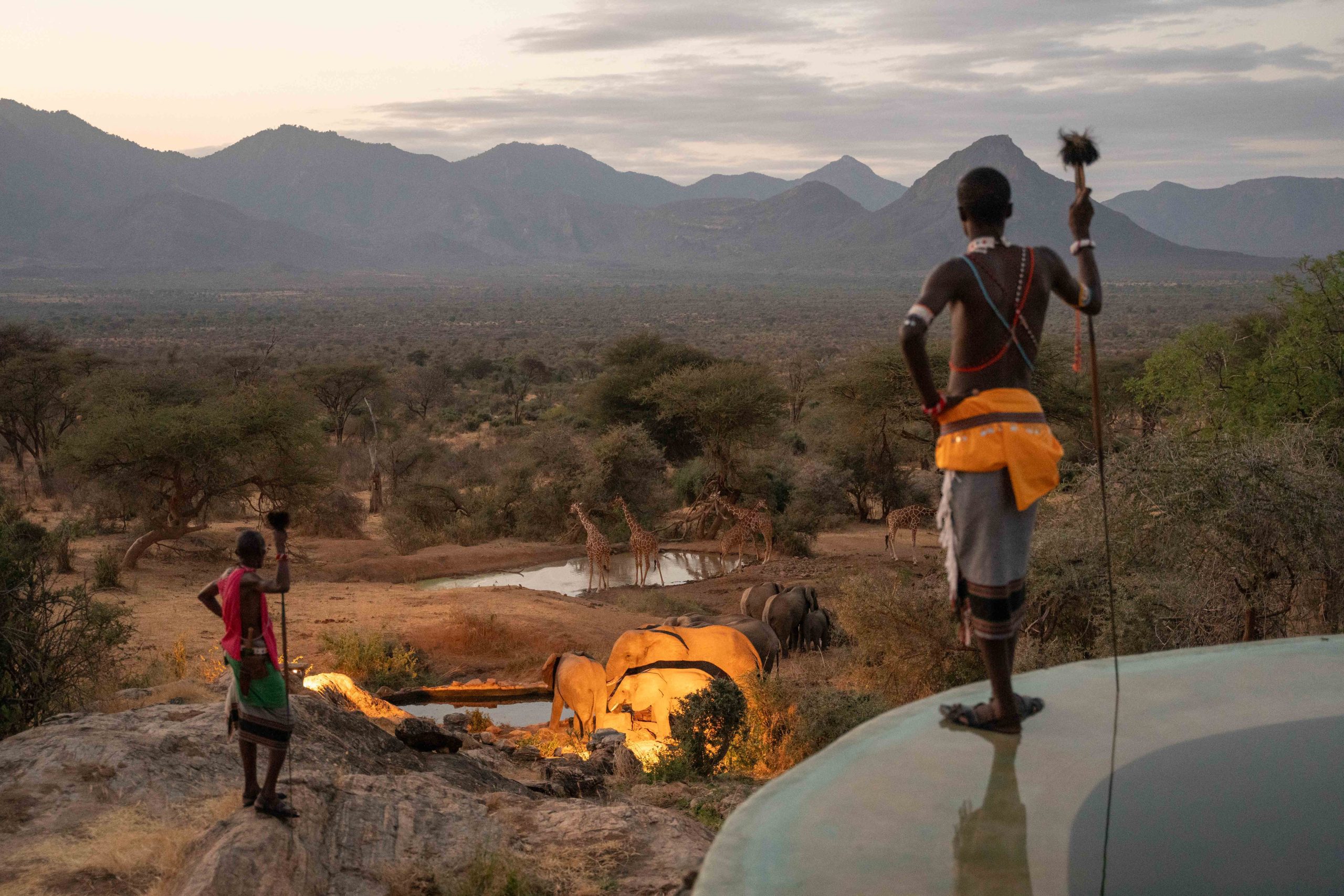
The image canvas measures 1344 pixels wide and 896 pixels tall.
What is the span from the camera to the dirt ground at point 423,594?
15828 millimetres

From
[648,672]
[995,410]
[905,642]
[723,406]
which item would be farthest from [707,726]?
[723,406]

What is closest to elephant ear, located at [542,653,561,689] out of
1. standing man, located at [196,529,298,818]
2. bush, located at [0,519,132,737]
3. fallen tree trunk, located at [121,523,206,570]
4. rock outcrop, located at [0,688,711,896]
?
rock outcrop, located at [0,688,711,896]

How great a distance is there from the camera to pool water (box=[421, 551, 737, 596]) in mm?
21719

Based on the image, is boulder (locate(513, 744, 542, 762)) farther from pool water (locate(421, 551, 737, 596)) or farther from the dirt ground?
pool water (locate(421, 551, 737, 596))

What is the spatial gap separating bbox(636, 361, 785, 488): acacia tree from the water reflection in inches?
892

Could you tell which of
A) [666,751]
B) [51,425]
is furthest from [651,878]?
[51,425]

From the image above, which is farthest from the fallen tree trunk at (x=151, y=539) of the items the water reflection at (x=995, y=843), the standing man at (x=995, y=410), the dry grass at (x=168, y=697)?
the water reflection at (x=995, y=843)

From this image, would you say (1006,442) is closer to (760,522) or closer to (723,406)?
(760,522)

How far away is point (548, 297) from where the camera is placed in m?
129

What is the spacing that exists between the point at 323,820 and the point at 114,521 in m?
21.2

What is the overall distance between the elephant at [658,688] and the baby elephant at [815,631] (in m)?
4.07

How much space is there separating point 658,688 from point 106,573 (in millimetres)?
10861

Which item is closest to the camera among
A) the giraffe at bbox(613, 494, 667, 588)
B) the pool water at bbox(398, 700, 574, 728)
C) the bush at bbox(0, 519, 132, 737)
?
the bush at bbox(0, 519, 132, 737)

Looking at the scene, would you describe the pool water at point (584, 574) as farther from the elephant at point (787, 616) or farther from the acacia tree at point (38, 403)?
the acacia tree at point (38, 403)
